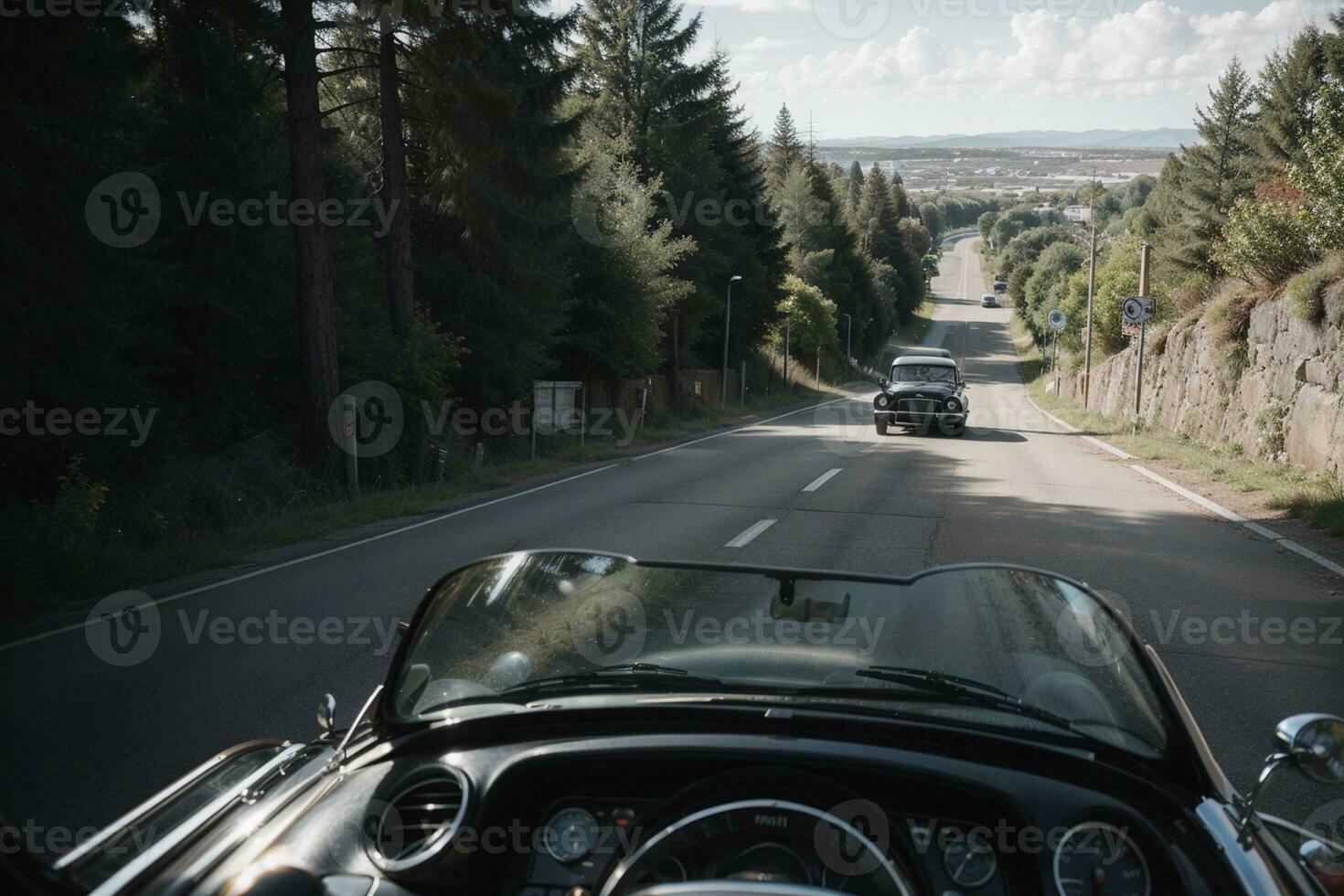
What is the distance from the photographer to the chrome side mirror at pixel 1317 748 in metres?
2.04

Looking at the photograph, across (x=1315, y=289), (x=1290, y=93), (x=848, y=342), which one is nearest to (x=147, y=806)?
(x=1315, y=289)

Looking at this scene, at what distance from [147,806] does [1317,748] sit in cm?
242

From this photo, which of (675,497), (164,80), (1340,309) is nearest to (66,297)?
(164,80)

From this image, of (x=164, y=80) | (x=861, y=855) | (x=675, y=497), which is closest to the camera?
(x=861, y=855)

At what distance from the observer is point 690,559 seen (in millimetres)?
8125

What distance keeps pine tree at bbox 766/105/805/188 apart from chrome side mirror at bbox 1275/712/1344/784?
305ft

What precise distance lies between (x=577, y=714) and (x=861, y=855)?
2.20 ft

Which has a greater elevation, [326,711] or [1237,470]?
[326,711]

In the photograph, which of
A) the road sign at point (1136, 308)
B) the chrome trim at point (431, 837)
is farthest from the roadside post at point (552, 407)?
the chrome trim at point (431, 837)

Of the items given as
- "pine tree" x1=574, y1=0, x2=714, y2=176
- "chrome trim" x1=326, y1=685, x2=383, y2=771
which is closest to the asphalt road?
"chrome trim" x1=326, y1=685, x2=383, y2=771

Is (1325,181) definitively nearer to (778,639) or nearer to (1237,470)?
(1237,470)

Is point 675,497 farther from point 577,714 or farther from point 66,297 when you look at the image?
point 577,714

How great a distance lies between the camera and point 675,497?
15562 mm

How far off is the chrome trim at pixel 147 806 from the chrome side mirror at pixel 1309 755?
2.13m
